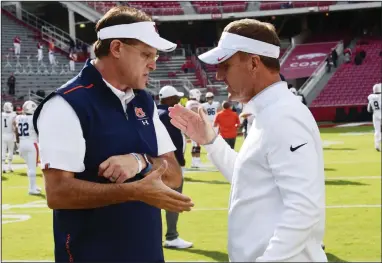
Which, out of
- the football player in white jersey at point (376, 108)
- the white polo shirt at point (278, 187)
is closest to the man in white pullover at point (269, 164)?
the white polo shirt at point (278, 187)

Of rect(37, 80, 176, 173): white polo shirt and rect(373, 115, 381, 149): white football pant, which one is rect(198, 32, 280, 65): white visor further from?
rect(373, 115, 381, 149): white football pant

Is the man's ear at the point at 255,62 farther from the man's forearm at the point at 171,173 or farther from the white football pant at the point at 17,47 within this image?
the white football pant at the point at 17,47

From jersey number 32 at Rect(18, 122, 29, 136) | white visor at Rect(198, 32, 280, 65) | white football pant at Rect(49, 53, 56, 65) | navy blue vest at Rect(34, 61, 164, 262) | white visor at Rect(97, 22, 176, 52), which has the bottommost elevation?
jersey number 32 at Rect(18, 122, 29, 136)

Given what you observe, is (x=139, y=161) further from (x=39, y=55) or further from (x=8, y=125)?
(x=39, y=55)

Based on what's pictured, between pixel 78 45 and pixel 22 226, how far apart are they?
3329 centimetres

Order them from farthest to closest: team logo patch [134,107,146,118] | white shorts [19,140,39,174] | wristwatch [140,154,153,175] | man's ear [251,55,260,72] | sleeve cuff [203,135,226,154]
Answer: white shorts [19,140,39,174] → sleeve cuff [203,135,226,154] → team logo patch [134,107,146,118] → wristwatch [140,154,153,175] → man's ear [251,55,260,72]

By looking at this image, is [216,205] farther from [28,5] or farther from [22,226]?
[28,5]

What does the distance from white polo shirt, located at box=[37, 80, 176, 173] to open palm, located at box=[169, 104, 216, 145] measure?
0.88 m

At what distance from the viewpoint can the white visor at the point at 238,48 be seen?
3332 millimetres

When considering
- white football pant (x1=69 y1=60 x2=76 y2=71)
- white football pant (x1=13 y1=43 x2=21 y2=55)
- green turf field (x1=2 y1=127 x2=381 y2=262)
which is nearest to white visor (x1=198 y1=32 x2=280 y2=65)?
green turf field (x1=2 y1=127 x2=381 y2=262)

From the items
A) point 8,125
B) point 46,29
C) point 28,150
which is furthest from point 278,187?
point 46,29

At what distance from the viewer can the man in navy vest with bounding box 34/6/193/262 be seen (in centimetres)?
323

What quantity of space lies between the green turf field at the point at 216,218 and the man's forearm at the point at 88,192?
498 centimetres

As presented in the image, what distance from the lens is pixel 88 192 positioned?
3221mm
